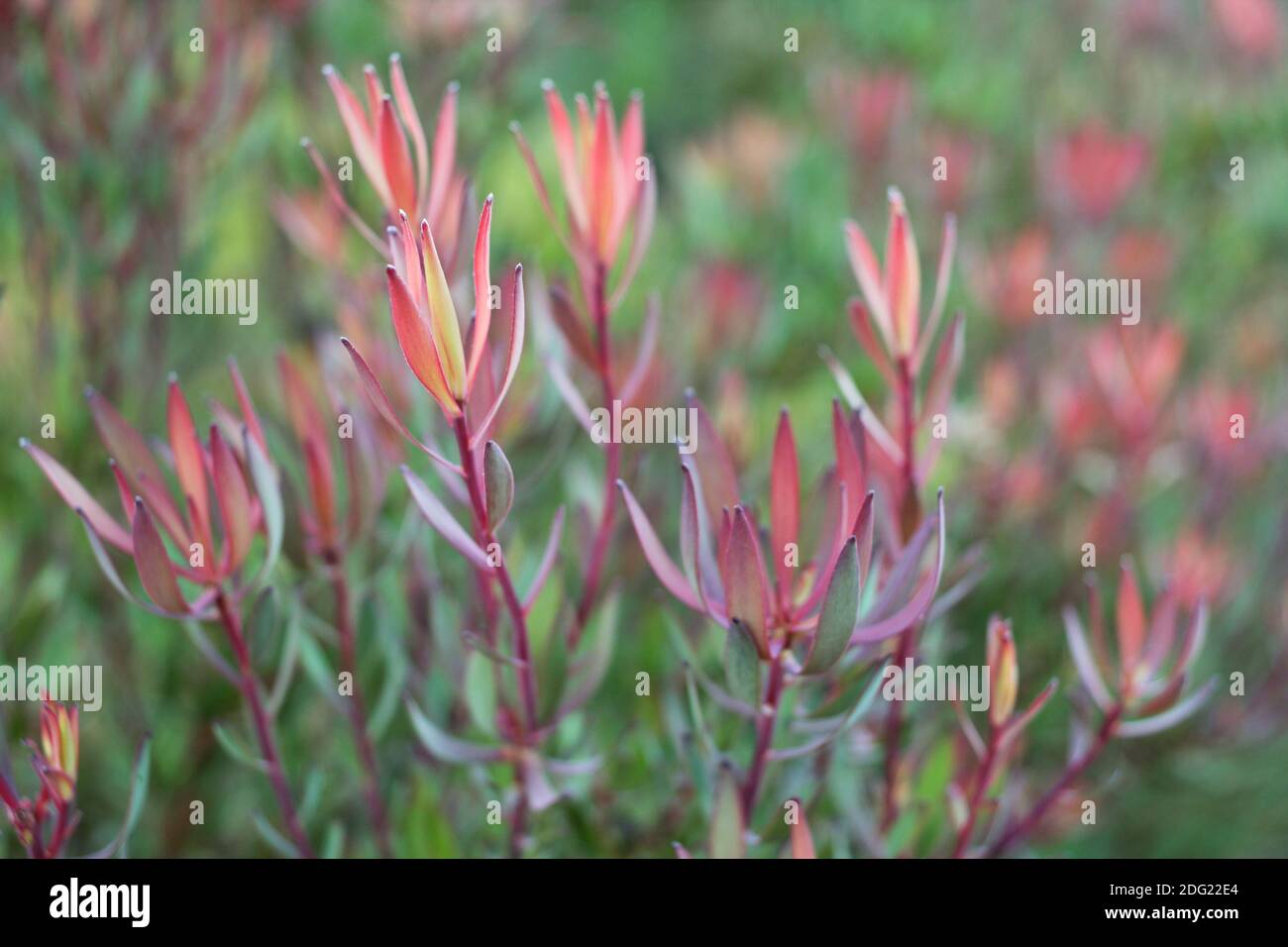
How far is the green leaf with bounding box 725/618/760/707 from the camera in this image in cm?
50

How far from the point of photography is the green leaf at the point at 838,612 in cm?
48

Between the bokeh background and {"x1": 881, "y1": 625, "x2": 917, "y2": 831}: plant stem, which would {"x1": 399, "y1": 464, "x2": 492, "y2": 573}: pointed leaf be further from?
{"x1": 881, "y1": 625, "x2": 917, "y2": 831}: plant stem

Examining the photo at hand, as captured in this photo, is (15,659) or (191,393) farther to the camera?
(191,393)

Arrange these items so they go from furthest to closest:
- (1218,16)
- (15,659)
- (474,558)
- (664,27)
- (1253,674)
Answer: (664,27), (1218,16), (1253,674), (15,659), (474,558)

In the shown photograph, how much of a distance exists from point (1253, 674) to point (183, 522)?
3.09 feet

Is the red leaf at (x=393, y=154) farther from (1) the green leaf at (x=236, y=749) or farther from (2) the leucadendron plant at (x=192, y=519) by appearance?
(1) the green leaf at (x=236, y=749)

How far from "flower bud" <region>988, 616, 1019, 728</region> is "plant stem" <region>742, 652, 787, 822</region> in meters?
0.11

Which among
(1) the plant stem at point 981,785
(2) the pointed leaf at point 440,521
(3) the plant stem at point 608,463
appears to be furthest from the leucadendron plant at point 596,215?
(1) the plant stem at point 981,785

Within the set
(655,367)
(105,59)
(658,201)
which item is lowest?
(655,367)

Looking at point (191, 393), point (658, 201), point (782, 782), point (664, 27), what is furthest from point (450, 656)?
point (664, 27)

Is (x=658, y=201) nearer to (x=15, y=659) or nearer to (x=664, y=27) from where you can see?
(x=664, y=27)

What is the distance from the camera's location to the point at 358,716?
67 cm

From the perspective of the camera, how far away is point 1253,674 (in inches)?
42.5
